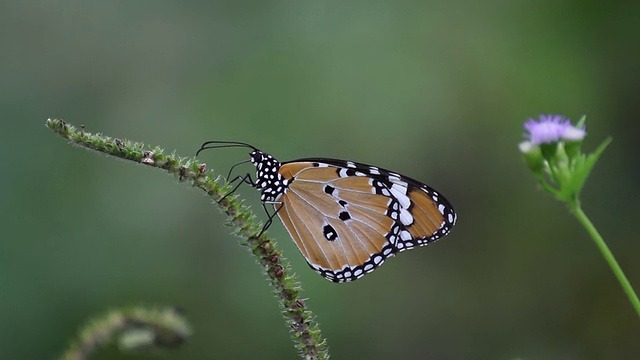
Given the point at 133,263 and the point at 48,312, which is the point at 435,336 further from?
the point at 48,312

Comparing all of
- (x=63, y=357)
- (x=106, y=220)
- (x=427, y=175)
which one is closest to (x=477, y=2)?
(x=427, y=175)

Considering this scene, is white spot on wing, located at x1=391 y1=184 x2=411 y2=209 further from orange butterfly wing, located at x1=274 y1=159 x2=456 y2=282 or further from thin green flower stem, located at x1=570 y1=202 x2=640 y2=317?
thin green flower stem, located at x1=570 y1=202 x2=640 y2=317

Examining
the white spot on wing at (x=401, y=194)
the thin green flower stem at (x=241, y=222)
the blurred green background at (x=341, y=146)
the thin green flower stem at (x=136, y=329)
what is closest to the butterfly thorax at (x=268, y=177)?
the white spot on wing at (x=401, y=194)

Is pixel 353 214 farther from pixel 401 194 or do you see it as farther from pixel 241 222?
pixel 241 222

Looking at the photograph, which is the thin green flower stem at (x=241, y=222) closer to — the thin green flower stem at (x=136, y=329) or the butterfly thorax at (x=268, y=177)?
the thin green flower stem at (x=136, y=329)

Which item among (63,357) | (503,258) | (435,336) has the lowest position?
(63,357)
